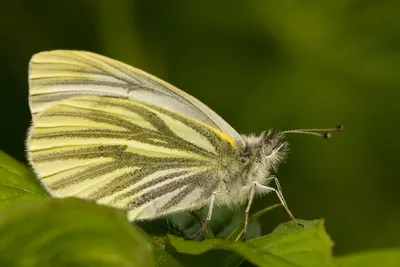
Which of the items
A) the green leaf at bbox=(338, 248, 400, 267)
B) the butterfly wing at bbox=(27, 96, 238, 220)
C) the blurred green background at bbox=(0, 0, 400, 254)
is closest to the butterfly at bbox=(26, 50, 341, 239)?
the butterfly wing at bbox=(27, 96, 238, 220)

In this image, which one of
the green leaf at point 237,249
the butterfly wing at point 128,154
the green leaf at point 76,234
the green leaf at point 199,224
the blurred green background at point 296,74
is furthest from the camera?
the blurred green background at point 296,74

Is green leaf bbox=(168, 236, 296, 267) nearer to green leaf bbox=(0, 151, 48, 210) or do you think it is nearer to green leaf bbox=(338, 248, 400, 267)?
green leaf bbox=(338, 248, 400, 267)

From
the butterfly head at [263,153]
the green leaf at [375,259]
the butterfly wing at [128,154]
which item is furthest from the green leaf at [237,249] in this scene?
the butterfly head at [263,153]

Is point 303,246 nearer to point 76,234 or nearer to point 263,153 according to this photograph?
point 76,234

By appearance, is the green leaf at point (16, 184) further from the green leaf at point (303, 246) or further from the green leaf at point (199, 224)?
the green leaf at point (303, 246)

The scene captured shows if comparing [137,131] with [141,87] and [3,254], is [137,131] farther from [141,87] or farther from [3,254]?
[3,254]

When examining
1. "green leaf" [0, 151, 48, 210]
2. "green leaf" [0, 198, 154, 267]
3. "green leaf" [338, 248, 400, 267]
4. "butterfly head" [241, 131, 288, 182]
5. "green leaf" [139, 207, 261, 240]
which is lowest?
"green leaf" [139, 207, 261, 240]
